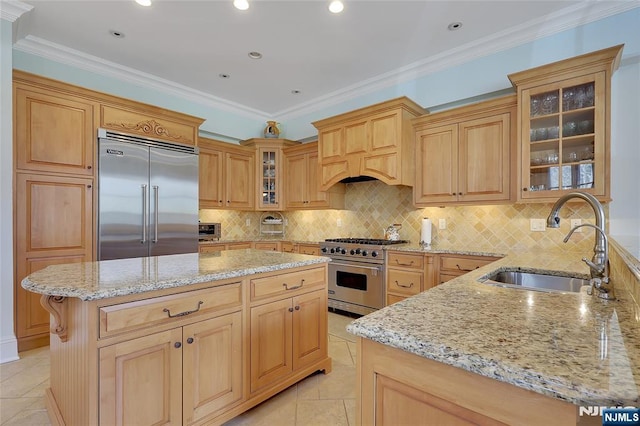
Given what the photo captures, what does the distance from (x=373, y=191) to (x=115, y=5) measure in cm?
331

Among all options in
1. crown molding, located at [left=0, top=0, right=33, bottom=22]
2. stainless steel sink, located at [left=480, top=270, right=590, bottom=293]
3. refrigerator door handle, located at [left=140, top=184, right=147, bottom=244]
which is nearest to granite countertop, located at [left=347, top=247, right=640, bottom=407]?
stainless steel sink, located at [left=480, top=270, right=590, bottom=293]

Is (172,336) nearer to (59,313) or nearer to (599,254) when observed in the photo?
(59,313)

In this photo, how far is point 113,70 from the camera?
3.60 m

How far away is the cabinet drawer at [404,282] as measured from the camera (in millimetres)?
3219

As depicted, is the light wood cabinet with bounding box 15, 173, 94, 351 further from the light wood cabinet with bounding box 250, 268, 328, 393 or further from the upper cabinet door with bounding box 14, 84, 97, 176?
the light wood cabinet with bounding box 250, 268, 328, 393

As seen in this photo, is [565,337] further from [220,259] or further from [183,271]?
[220,259]

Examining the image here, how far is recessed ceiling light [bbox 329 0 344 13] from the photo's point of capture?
259 cm

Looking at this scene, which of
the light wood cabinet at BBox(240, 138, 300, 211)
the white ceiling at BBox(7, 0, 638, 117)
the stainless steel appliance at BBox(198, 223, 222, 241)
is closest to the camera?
the white ceiling at BBox(7, 0, 638, 117)

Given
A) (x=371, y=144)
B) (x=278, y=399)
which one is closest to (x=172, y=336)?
(x=278, y=399)

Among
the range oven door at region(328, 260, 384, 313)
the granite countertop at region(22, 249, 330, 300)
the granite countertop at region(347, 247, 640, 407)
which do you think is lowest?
the range oven door at region(328, 260, 384, 313)

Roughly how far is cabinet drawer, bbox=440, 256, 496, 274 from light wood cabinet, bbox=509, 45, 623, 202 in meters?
0.66

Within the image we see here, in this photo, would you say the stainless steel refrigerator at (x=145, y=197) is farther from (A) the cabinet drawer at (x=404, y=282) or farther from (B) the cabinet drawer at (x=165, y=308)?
(A) the cabinet drawer at (x=404, y=282)

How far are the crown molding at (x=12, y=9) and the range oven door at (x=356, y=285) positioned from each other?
3.79 m

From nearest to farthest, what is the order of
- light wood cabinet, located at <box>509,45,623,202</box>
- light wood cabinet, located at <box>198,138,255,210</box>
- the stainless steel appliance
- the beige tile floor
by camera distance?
the beige tile floor
light wood cabinet, located at <box>509,45,623,202</box>
light wood cabinet, located at <box>198,138,255,210</box>
the stainless steel appliance
